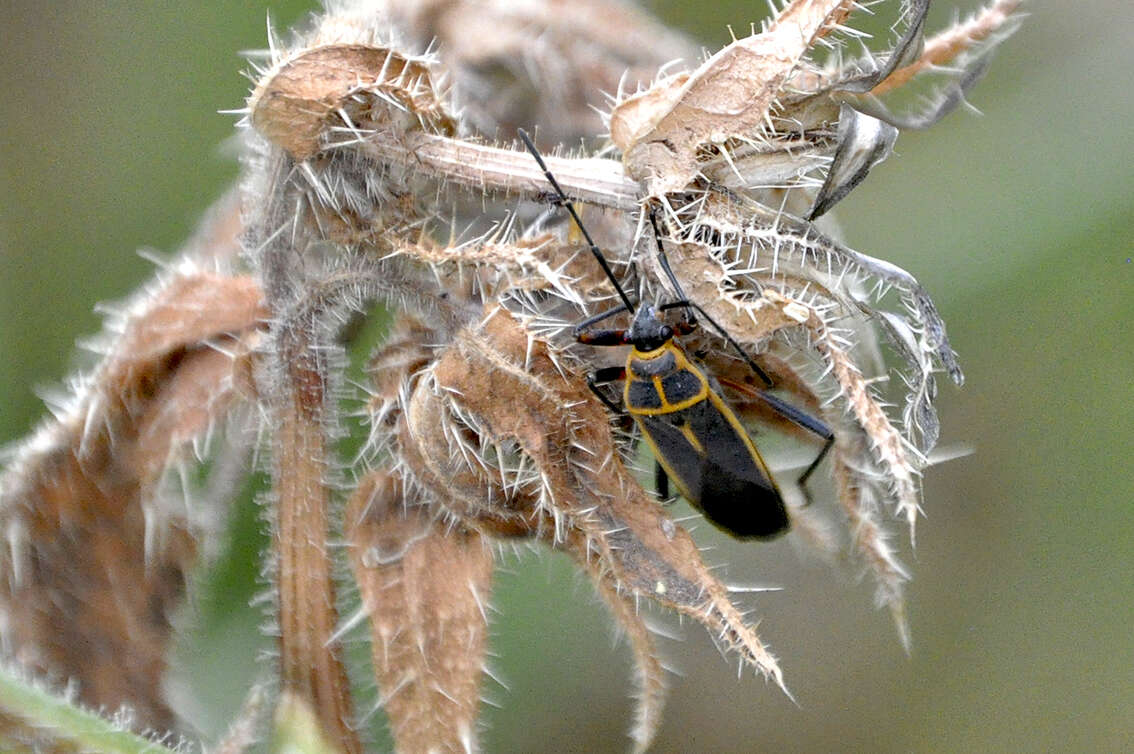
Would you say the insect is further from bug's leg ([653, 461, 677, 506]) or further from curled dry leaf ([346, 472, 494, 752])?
curled dry leaf ([346, 472, 494, 752])

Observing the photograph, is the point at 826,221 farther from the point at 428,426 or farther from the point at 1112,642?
the point at 1112,642

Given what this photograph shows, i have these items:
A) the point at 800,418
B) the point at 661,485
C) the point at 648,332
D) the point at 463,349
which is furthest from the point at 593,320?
the point at 661,485

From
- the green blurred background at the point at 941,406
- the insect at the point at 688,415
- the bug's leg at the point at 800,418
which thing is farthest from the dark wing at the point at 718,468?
the green blurred background at the point at 941,406

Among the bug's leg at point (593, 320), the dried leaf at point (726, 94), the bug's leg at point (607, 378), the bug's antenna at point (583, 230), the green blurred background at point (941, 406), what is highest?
the dried leaf at point (726, 94)

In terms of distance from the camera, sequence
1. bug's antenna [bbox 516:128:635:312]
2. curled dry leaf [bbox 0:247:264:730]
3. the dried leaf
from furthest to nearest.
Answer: curled dry leaf [bbox 0:247:264:730] < bug's antenna [bbox 516:128:635:312] < the dried leaf

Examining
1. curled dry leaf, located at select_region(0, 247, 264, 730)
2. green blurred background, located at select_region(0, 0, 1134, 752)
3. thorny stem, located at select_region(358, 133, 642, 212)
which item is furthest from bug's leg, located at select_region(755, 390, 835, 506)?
green blurred background, located at select_region(0, 0, 1134, 752)

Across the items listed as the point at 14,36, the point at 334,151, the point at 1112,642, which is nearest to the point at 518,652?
the point at 1112,642

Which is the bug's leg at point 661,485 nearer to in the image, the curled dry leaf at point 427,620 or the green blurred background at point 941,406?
the curled dry leaf at point 427,620
